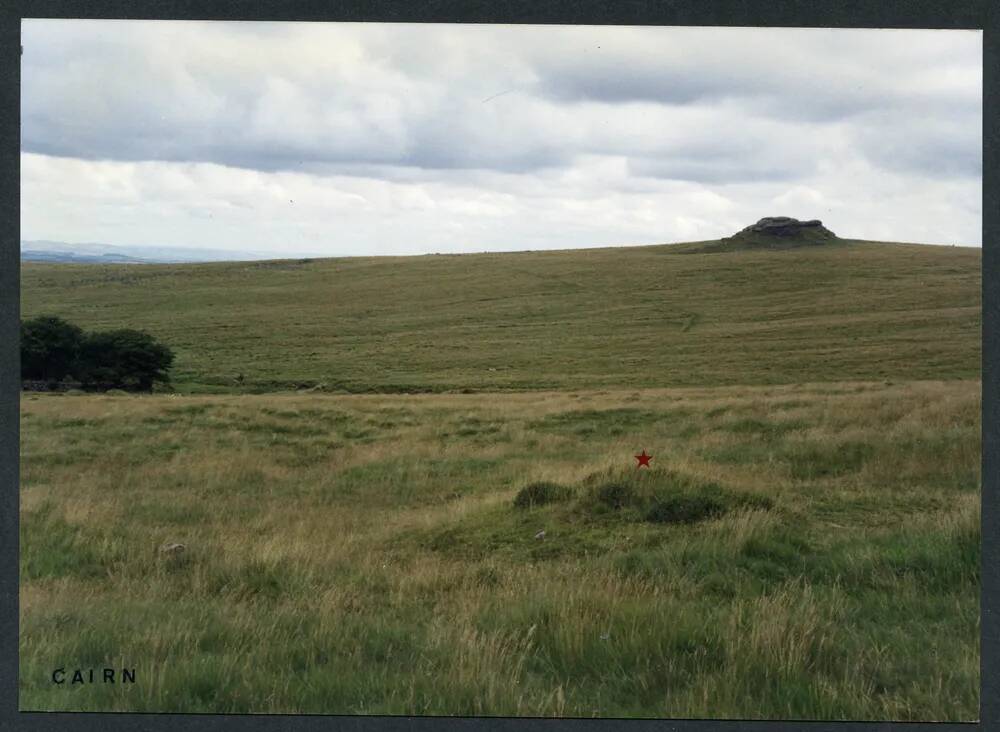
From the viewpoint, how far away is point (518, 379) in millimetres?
15945

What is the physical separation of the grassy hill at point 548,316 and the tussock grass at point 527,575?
1.47m

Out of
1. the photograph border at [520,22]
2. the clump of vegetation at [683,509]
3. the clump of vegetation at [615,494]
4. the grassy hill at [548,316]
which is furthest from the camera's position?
the grassy hill at [548,316]

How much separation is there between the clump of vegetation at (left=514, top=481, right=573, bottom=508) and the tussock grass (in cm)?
4

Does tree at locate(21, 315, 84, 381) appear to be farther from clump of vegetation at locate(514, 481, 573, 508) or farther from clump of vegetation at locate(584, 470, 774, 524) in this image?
clump of vegetation at locate(584, 470, 774, 524)

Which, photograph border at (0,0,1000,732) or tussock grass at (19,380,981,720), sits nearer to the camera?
tussock grass at (19,380,981,720)

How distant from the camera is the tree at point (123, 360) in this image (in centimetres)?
641

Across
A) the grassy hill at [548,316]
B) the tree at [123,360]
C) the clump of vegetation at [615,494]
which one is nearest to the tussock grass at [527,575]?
the clump of vegetation at [615,494]

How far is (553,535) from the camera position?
5.86 meters

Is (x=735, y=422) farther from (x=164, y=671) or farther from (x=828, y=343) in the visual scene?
(x=164, y=671)

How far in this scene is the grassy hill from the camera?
8.48 metres

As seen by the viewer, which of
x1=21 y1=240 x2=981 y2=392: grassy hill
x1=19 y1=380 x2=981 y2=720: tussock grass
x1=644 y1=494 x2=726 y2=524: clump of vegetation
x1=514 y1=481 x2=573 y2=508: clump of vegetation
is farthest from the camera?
x1=21 y1=240 x2=981 y2=392: grassy hill

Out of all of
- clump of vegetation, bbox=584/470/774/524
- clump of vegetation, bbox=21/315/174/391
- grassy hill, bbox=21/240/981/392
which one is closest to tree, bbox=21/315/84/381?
clump of vegetation, bbox=21/315/174/391

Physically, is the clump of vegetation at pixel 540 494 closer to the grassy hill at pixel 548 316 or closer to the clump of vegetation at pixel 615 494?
the clump of vegetation at pixel 615 494

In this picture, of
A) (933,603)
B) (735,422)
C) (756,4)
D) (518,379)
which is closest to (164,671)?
(933,603)
